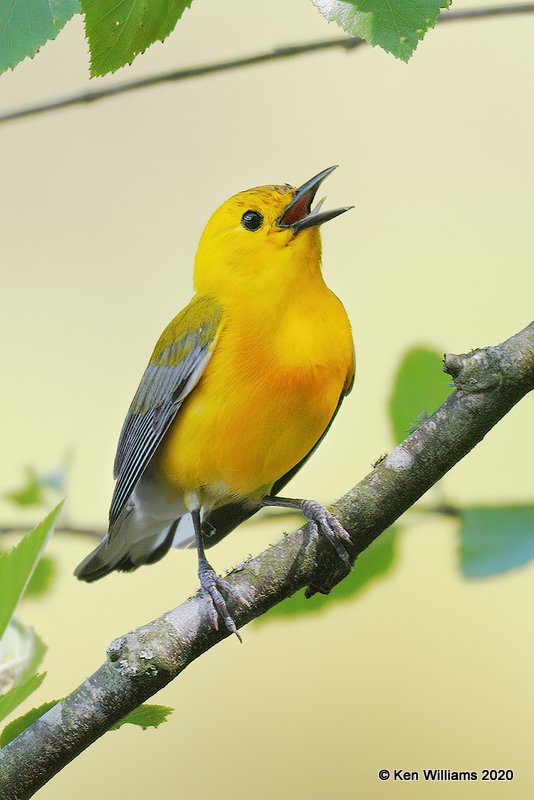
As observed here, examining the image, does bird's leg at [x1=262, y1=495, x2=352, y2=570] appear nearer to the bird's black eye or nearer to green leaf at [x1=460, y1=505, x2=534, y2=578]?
green leaf at [x1=460, y1=505, x2=534, y2=578]

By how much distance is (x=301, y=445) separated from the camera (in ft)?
6.86

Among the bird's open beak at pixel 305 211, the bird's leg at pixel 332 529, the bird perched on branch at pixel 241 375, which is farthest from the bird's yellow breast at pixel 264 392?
the bird's leg at pixel 332 529

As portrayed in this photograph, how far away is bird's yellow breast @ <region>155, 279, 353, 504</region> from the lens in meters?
2.01

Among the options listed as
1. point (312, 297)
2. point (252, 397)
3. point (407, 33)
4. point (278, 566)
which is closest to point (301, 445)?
point (252, 397)

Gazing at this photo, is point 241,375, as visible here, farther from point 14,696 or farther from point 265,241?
point 14,696

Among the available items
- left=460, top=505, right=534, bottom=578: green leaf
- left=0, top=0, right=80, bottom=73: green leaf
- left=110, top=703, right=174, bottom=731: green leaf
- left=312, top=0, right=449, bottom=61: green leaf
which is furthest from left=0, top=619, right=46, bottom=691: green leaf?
left=312, top=0, right=449, bottom=61: green leaf

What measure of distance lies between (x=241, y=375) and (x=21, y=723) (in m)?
1.11

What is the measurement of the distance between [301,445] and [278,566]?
719mm

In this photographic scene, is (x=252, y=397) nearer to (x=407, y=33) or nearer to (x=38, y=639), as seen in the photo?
(x=38, y=639)

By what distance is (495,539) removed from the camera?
132 centimetres

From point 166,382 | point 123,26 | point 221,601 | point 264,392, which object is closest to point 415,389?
point 221,601

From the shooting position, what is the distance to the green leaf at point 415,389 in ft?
4.74

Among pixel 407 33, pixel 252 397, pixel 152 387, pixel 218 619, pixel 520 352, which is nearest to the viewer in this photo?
pixel 407 33

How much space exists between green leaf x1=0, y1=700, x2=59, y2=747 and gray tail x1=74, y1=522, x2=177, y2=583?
1.45 metres
